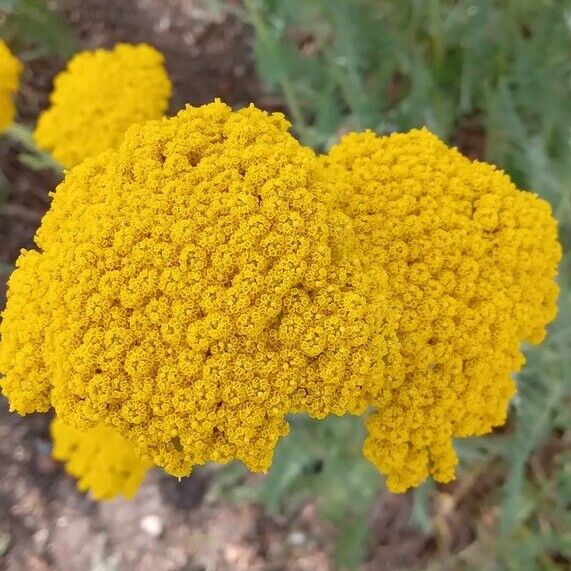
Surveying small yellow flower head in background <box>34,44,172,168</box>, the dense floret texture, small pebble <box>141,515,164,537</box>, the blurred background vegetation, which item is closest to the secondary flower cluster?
the dense floret texture

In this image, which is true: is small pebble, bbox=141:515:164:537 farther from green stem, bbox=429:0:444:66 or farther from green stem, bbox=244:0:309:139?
green stem, bbox=429:0:444:66

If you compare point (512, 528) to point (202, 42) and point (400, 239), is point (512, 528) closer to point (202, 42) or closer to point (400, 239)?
point (400, 239)

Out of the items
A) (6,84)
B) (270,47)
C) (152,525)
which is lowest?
(152,525)

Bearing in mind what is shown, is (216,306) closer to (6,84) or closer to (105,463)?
(105,463)

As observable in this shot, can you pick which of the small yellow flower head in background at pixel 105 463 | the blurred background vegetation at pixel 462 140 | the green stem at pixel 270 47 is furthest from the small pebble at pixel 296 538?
the green stem at pixel 270 47

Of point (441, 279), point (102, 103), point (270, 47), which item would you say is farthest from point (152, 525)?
point (441, 279)

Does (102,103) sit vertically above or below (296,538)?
above

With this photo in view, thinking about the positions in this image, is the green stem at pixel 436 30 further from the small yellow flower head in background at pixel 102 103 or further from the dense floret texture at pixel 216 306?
the dense floret texture at pixel 216 306
